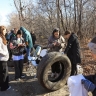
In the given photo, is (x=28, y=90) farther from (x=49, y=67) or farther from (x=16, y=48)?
(x=16, y=48)

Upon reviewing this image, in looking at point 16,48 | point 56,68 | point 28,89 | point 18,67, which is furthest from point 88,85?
point 18,67

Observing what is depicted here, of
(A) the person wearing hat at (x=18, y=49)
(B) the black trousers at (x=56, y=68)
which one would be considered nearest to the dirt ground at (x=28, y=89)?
(A) the person wearing hat at (x=18, y=49)

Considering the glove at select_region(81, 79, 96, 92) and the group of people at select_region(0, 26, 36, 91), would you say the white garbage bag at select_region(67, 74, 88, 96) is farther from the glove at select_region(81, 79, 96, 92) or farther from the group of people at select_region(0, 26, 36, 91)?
the group of people at select_region(0, 26, 36, 91)

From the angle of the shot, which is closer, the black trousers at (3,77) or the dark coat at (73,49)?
the black trousers at (3,77)

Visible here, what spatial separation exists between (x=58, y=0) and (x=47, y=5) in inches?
80.5

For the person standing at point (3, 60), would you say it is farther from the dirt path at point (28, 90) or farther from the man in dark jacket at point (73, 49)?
the man in dark jacket at point (73, 49)

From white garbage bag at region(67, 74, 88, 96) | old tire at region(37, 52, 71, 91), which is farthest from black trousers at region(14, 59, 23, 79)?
white garbage bag at region(67, 74, 88, 96)

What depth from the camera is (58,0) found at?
16438 millimetres

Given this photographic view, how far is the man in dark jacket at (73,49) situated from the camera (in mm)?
5602

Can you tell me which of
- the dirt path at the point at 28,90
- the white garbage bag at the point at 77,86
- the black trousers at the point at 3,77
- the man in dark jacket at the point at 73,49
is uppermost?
the man in dark jacket at the point at 73,49

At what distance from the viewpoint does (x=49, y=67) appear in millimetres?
5199

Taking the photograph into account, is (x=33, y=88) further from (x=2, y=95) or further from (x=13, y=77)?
(x=13, y=77)

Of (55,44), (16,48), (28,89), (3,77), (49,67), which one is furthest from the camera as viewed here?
(55,44)

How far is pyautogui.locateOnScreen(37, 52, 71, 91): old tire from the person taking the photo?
16.7 feet
